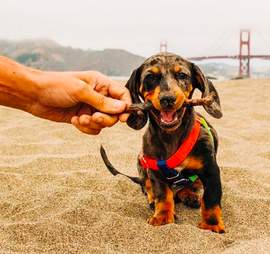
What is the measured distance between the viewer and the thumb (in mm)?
2555

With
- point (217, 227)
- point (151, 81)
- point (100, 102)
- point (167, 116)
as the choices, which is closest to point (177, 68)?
point (151, 81)

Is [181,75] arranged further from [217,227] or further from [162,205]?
[217,227]

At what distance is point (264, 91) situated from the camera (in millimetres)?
9352

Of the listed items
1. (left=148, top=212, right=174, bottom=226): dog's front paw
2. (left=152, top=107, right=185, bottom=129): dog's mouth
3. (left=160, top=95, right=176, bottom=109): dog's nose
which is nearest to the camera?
(left=160, top=95, right=176, bottom=109): dog's nose

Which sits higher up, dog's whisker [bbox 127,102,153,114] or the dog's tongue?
dog's whisker [bbox 127,102,153,114]

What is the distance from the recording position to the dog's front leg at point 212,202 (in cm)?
281

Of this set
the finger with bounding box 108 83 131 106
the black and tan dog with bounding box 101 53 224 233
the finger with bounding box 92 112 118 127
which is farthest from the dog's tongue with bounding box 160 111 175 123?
the finger with bounding box 92 112 118 127

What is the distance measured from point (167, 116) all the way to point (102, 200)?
2.52 feet

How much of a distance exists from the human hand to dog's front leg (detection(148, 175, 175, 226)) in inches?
21.9

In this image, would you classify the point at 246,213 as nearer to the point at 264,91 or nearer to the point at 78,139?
the point at 78,139

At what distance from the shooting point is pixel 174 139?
9.87 feet

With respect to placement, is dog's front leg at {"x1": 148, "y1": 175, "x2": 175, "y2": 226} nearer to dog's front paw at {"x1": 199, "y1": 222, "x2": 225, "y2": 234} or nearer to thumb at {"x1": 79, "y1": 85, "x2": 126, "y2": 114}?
dog's front paw at {"x1": 199, "y1": 222, "x2": 225, "y2": 234}

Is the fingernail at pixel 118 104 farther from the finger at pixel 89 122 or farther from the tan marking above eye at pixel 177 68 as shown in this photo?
the tan marking above eye at pixel 177 68

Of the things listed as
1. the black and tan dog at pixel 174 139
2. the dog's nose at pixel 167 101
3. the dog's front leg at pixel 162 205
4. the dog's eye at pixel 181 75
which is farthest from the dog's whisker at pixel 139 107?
the dog's front leg at pixel 162 205
